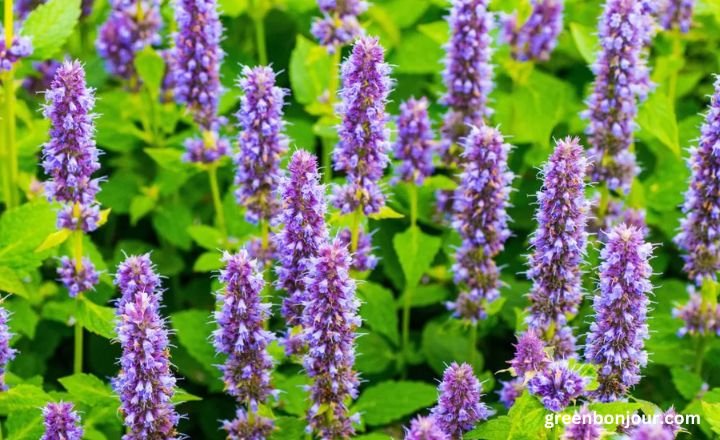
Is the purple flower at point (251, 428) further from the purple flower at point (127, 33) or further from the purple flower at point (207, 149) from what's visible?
the purple flower at point (127, 33)

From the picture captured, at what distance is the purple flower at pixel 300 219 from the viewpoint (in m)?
4.95

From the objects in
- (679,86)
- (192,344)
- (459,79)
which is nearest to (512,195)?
(459,79)

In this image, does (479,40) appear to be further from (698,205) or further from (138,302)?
(138,302)

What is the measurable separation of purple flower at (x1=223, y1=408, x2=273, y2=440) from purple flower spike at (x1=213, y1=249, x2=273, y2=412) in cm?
10

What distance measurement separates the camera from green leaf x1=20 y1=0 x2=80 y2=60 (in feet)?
21.5

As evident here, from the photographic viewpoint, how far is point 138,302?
4.64 metres

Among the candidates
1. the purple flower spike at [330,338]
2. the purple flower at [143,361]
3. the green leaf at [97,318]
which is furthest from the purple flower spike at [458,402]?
the green leaf at [97,318]

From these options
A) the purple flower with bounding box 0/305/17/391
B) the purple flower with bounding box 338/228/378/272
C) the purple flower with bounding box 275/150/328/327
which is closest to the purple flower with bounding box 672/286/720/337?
the purple flower with bounding box 338/228/378/272

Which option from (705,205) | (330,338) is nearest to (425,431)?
(330,338)

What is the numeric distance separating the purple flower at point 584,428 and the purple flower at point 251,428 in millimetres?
1624

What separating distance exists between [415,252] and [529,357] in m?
1.97

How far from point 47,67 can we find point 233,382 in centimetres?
393

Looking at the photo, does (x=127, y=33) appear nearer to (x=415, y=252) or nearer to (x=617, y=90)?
(x=415, y=252)

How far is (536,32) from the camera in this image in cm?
748
